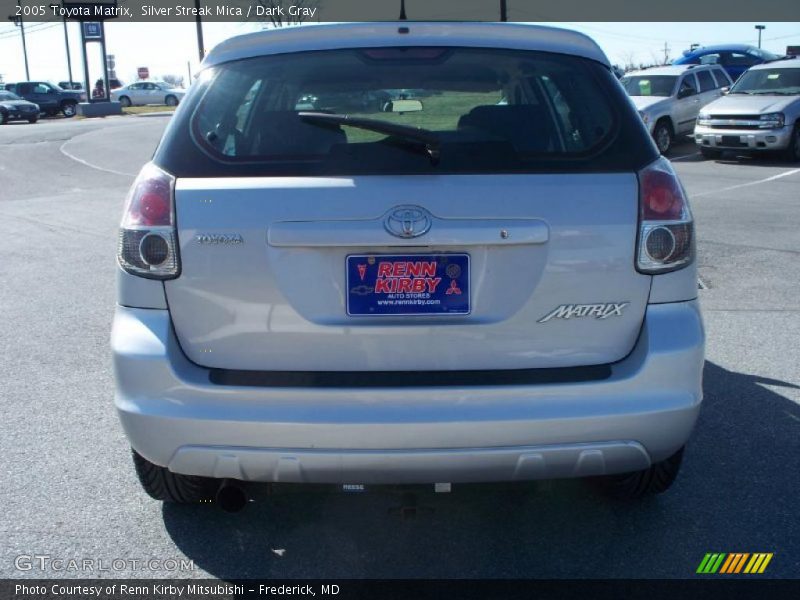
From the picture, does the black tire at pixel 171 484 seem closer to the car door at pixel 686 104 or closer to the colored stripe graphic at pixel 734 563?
the colored stripe graphic at pixel 734 563

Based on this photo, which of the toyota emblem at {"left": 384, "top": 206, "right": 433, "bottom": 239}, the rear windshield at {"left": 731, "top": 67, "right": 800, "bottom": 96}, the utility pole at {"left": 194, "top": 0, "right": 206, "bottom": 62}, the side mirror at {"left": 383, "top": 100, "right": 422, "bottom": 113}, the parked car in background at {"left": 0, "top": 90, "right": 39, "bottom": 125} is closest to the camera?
the toyota emblem at {"left": 384, "top": 206, "right": 433, "bottom": 239}

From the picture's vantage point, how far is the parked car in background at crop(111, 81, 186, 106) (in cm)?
5916

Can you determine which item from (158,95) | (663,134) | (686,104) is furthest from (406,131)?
(158,95)

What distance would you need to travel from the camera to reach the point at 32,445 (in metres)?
4.42

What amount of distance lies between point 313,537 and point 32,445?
5.45ft

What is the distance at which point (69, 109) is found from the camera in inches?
1972

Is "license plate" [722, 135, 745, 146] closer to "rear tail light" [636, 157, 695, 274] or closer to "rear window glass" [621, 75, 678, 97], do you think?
"rear window glass" [621, 75, 678, 97]

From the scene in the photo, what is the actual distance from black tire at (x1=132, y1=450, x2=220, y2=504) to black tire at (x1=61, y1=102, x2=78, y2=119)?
49483 millimetres

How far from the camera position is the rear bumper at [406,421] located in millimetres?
2855

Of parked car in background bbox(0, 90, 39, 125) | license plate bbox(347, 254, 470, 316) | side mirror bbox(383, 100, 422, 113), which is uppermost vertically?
side mirror bbox(383, 100, 422, 113)

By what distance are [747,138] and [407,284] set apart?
1649cm

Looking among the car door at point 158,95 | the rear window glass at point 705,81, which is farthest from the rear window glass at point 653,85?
Answer: the car door at point 158,95

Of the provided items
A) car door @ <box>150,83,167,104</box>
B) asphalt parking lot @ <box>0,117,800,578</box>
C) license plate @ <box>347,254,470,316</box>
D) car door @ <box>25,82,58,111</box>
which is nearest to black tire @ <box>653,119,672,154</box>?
asphalt parking lot @ <box>0,117,800,578</box>

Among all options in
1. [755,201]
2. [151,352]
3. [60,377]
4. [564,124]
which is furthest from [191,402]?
[755,201]
